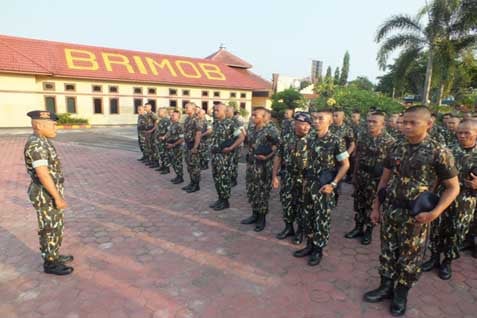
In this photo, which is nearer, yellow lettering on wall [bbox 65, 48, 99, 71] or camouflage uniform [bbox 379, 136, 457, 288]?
camouflage uniform [bbox 379, 136, 457, 288]

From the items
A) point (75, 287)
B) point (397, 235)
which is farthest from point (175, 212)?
point (397, 235)

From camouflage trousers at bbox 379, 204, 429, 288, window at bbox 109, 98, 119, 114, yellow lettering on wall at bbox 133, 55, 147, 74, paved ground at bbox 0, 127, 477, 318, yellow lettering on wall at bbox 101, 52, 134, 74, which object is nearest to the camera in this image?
camouflage trousers at bbox 379, 204, 429, 288

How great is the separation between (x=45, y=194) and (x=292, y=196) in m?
2.93

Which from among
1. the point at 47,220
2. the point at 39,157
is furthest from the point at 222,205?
the point at 39,157

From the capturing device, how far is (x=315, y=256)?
3.70m

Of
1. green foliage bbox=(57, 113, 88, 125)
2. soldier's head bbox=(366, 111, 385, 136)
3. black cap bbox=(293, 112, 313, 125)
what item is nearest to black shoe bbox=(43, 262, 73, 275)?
black cap bbox=(293, 112, 313, 125)

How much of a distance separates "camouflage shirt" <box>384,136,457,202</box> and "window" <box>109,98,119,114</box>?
23.6m

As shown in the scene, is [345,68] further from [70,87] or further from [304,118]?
[304,118]

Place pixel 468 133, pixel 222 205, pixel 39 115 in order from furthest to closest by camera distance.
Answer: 1. pixel 222 205
2. pixel 468 133
3. pixel 39 115

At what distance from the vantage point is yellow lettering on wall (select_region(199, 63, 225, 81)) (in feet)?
90.1

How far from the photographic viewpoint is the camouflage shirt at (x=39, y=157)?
3.07 m

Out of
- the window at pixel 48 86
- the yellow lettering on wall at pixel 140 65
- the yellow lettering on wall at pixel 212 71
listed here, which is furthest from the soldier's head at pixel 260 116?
the yellow lettering on wall at pixel 212 71

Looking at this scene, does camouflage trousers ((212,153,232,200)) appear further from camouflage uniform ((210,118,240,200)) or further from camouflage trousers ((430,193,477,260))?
camouflage trousers ((430,193,477,260))

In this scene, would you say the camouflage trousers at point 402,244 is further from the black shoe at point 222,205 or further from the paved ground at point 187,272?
the black shoe at point 222,205
